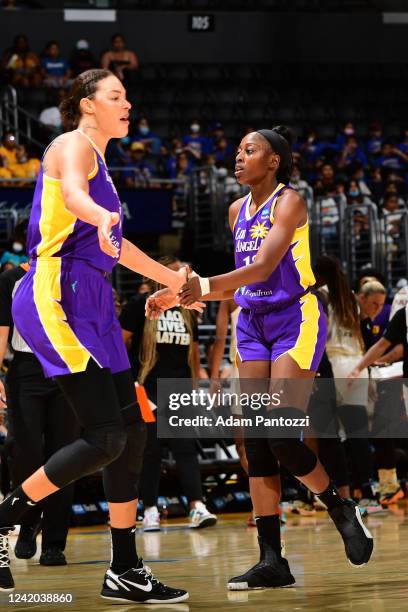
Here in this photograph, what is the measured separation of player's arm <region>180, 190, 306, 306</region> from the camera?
14.3 feet

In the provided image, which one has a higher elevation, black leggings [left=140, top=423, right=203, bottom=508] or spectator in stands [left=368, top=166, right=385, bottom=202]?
spectator in stands [left=368, top=166, right=385, bottom=202]

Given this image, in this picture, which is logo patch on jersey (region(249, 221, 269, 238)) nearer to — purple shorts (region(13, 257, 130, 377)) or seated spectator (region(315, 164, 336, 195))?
purple shorts (region(13, 257, 130, 377))

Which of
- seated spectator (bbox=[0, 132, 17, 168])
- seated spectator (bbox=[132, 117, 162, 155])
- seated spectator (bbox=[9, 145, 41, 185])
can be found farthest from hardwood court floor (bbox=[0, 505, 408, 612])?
seated spectator (bbox=[132, 117, 162, 155])

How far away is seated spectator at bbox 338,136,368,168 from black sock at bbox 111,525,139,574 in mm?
14781

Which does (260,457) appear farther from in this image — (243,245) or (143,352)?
(143,352)

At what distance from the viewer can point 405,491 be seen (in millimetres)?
9820

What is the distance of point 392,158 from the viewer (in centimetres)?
1877

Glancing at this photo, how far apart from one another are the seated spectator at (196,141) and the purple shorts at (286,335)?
494 inches

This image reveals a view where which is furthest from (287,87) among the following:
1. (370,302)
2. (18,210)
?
(370,302)

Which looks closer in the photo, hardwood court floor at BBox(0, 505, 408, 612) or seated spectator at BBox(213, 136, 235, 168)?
hardwood court floor at BBox(0, 505, 408, 612)

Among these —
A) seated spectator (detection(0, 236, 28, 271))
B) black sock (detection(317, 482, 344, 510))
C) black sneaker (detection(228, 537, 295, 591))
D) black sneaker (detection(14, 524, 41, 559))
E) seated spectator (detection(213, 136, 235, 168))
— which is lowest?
black sneaker (detection(14, 524, 41, 559))

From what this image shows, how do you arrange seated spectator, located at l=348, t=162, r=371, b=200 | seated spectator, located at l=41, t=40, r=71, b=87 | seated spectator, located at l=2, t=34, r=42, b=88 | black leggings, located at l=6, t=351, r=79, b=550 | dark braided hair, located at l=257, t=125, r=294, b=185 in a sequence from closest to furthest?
dark braided hair, located at l=257, t=125, r=294, b=185, black leggings, located at l=6, t=351, r=79, b=550, seated spectator, located at l=348, t=162, r=371, b=200, seated spectator, located at l=2, t=34, r=42, b=88, seated spectator, located at l=41, t=40, r=71, b=87

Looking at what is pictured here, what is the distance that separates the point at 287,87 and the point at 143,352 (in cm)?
1377

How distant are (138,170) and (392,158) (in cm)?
541
